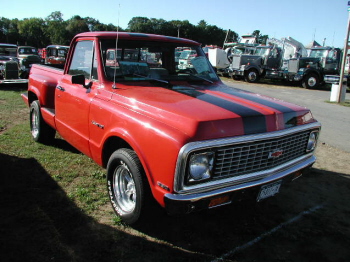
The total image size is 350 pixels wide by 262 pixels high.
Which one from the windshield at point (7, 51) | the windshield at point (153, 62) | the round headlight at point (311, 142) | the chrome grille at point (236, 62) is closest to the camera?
the round headlight at point (311, 142)

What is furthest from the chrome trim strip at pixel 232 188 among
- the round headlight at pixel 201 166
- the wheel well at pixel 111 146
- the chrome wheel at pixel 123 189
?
the wheel well at pixel 111 146

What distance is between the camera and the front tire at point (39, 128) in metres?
4.98

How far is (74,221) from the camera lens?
117 inches

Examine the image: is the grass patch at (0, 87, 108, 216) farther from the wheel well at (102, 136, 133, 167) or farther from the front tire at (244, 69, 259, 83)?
the front tire at (244, 69, 259, 83)

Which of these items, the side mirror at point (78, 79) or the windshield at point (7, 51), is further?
the windshield at point (7, 51)

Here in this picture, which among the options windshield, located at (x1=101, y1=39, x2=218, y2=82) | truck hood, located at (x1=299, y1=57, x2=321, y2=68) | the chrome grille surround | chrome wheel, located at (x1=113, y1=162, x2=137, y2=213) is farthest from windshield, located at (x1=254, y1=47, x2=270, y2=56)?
chrome wheel, located at (x1=113, y1=162, x2=137, y2=213)

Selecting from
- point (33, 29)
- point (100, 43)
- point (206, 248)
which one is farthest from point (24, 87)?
point (33, 29)

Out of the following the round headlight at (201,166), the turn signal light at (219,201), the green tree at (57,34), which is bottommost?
the turn signal light at (219,201)

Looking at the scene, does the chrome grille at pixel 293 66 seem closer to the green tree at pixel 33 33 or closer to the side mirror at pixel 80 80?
the side mirror at pixel 80 80

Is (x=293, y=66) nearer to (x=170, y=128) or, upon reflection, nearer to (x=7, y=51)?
(x=7, y=51)

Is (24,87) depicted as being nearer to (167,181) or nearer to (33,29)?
(167,181)

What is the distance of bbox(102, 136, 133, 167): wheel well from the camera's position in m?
3.05

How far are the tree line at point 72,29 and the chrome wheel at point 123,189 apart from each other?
6118cm

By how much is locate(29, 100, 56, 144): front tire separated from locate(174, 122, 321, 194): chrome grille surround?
141 inches
